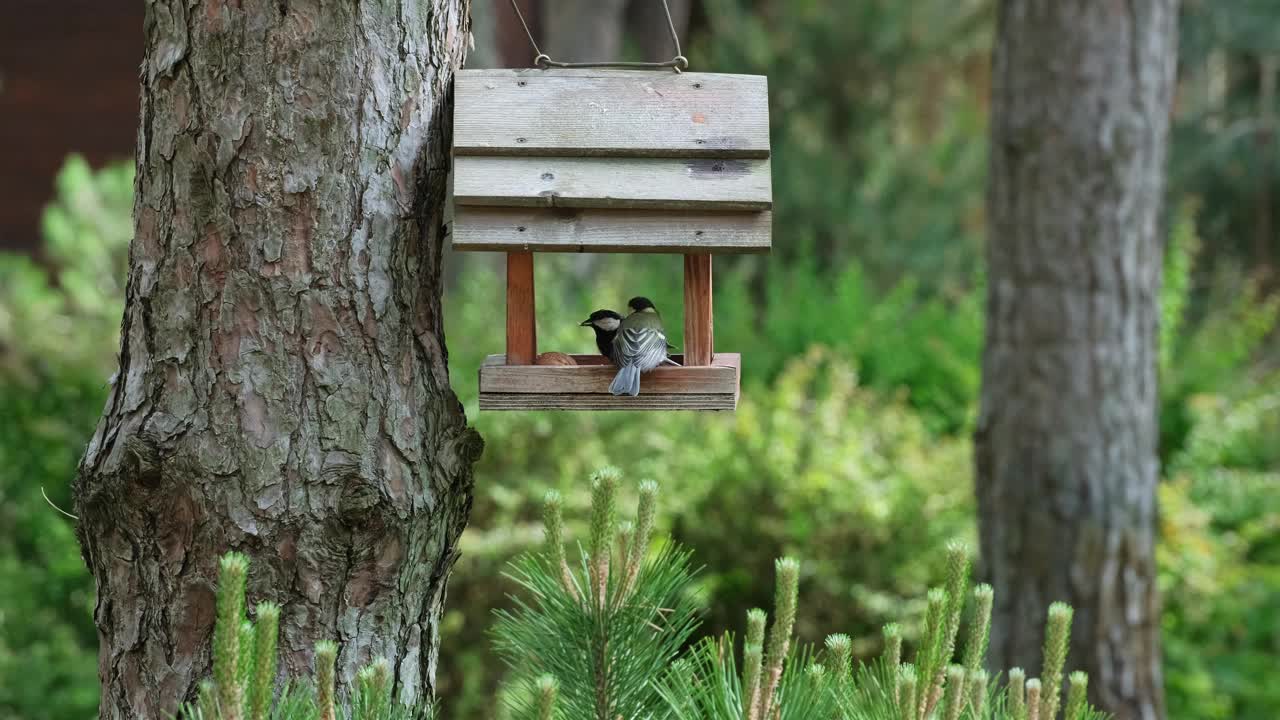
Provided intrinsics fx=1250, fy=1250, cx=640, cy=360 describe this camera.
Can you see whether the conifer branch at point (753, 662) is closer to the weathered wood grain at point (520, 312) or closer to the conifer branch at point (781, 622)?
the conifer branch at point (781, 622)

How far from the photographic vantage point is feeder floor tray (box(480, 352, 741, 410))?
73.9 inches

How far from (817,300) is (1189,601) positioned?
3000 millimetres

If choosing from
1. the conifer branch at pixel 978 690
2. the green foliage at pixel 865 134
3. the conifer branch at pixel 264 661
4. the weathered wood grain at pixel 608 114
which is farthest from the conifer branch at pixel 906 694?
the green foliage at pixel 865 134

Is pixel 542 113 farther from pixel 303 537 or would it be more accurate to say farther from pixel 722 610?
pixel 722 610

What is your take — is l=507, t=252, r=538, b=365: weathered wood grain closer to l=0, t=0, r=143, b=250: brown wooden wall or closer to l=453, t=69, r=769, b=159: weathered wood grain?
l=453, t=69, r=769, b=159: weathered wood grain

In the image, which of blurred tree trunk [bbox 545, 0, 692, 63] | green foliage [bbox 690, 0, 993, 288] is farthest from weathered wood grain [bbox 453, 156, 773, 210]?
green foliage [bbox 690, 0, 993, 288]

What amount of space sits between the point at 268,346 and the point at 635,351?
1.71 feet

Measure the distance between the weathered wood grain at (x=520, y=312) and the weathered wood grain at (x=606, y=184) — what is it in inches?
5.6

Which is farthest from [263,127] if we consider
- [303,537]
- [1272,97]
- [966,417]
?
→ [1272,97]

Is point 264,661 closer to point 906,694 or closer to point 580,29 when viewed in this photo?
point 906,694

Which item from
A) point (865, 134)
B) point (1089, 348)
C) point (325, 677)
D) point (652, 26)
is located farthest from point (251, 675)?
point (652, 26)

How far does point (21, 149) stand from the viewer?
7973mm

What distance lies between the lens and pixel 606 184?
182 centimetres

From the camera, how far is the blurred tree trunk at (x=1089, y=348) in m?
3.58
